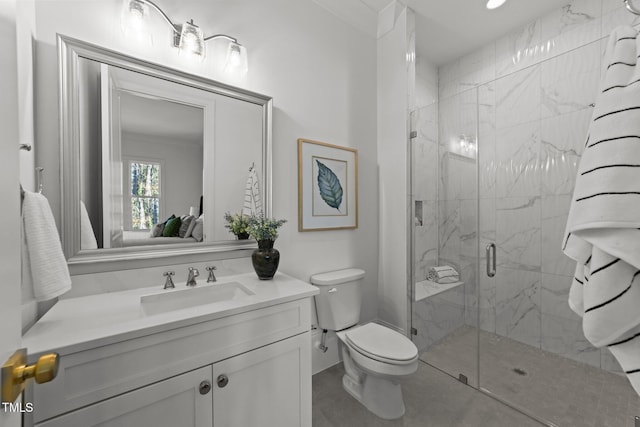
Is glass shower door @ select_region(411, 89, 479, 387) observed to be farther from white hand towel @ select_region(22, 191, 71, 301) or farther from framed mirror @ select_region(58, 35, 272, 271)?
white hand towel @ select_region(22, 191, 71, 301)

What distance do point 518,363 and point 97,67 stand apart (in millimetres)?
3076

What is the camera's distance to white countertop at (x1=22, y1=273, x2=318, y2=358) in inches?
31.1

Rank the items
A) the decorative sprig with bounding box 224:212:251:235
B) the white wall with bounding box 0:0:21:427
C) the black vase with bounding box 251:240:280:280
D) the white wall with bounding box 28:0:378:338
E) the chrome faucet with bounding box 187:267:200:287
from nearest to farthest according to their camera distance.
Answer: the white wall with bounding box 0:0:21:427, the white wall with bounding box 28:0:378:338, the chrome faucet with bounding box 187:267:200:287, the black vase with bounding box 251:240:280:280, the decorative sprig with bounding box 224:212:251:235

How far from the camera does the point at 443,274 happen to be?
2.12 m

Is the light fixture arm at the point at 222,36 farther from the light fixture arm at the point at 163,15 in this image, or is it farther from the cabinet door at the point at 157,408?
the cabinet door at the point at 157,408

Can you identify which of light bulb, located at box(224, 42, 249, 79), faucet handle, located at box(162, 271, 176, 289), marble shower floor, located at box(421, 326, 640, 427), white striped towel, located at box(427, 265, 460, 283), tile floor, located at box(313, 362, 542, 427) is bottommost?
tile floor, located at box(313, 362, 542, 427)

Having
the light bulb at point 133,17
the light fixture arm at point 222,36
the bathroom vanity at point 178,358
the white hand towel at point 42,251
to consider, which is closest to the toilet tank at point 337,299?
the bathroom vanity at point 178,358

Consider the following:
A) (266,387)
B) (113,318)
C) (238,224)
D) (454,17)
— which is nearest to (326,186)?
(238,224)

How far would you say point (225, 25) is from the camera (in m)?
1.53

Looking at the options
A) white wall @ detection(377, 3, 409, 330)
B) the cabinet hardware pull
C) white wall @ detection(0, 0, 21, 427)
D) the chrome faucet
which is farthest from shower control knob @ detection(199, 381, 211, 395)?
white wall @ detection(377, 3, 409, 330)

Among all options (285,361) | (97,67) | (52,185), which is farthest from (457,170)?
(52,185)

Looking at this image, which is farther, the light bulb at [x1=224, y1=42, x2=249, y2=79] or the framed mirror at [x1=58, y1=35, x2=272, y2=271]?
the light bulb at [x1=224, y1=42, x2=249, y2=79]

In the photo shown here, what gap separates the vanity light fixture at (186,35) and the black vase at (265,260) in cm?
104

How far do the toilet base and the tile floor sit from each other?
0.11 ft
